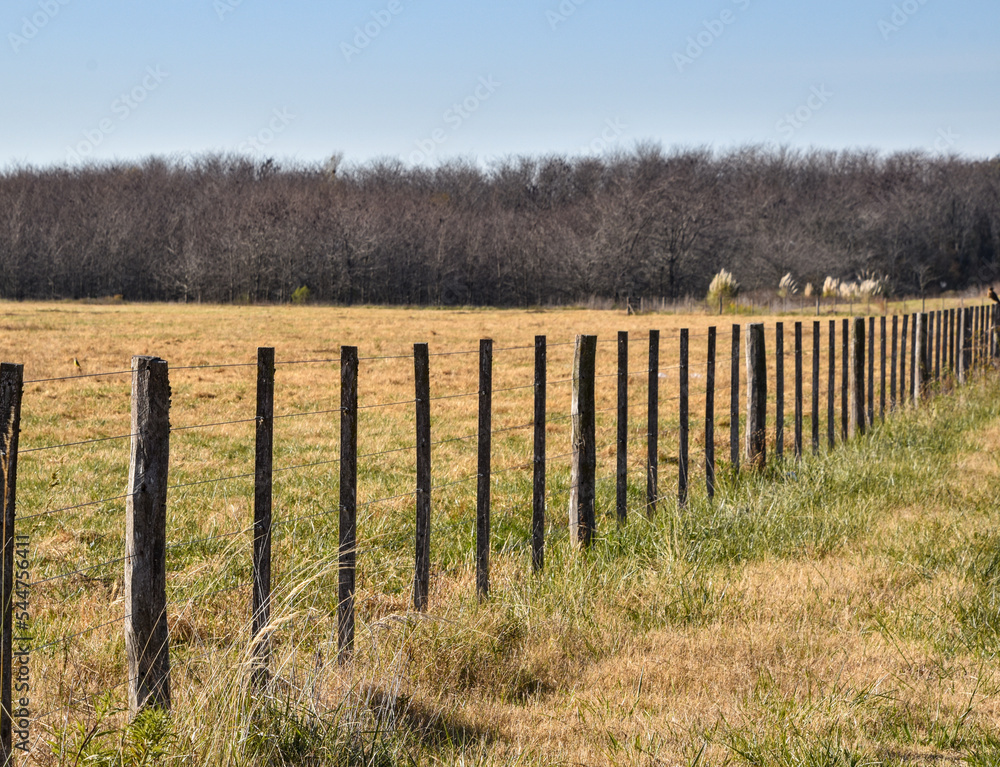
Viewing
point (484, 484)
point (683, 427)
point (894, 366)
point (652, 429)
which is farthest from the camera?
point (894, 366)

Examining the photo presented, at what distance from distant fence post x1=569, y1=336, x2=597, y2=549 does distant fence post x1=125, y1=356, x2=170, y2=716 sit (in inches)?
123

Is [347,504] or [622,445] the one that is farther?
[622,445]

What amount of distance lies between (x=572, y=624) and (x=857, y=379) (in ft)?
22.9

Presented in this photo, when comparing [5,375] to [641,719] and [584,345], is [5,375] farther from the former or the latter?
[584,345]

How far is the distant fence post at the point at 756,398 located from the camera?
27.0 ft

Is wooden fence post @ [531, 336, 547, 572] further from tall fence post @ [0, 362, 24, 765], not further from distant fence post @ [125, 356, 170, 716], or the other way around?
tall fence post @ [0, 362, 24, 765]

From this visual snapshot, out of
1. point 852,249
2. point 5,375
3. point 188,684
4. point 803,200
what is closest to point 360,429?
point 188,684

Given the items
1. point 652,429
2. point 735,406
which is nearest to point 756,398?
point 735,406

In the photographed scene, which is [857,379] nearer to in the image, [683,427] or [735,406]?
[735,406]

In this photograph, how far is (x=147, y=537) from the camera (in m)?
3.20

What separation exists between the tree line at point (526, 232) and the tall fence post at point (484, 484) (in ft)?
206

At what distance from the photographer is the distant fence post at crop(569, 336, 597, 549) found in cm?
587

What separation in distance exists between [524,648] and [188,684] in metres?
1.53

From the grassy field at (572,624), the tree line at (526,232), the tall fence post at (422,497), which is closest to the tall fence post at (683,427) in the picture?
the grassy field at (572,624)
